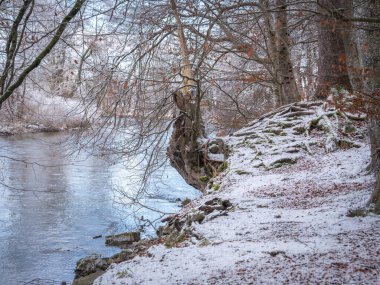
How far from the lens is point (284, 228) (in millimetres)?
4504

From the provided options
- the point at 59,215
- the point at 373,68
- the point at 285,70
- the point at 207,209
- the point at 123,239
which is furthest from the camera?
the point at 59,215

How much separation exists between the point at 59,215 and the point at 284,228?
8.78 meters

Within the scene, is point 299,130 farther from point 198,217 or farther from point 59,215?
point 59,215

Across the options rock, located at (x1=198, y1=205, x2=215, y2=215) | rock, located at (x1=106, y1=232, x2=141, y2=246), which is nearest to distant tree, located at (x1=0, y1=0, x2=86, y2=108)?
rock, located at (x1=198, y1=205, x2=215, y2=215)

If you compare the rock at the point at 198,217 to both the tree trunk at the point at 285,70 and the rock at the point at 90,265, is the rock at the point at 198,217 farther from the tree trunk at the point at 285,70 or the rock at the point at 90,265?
the tree trunk at the point at 285,70

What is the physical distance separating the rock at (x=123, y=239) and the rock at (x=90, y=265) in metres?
1.38

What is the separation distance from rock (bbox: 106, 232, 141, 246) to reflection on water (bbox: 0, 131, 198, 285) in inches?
9.9

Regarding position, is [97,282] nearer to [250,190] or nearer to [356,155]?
[250,190]

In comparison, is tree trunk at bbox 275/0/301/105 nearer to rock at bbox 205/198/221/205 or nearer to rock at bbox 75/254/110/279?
rock at bbox 205/198/221/205

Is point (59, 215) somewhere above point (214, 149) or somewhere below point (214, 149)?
below

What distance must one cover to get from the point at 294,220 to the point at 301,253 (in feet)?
3.58

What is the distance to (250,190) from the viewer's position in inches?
255

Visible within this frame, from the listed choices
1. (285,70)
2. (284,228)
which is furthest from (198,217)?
(285,70)

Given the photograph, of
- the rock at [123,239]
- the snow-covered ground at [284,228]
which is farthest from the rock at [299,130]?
the rock at [123,239]
